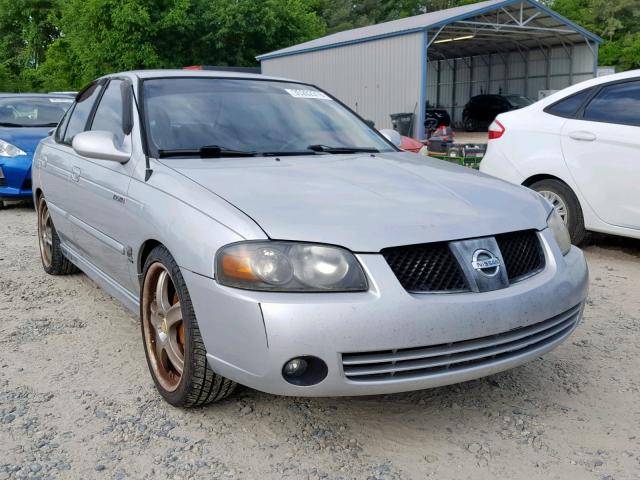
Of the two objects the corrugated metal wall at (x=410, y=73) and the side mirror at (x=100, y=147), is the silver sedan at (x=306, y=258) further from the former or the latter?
the corrugated metal wall at (x=410, y=73)

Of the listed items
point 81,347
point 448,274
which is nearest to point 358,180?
point 448,274

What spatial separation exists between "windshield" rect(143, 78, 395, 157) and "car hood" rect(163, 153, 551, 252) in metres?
0.20

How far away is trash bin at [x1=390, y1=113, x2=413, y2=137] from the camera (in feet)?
58.0

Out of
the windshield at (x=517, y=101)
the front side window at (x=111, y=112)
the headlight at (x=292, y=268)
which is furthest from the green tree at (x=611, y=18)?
the headlight at (x=292, y=268)

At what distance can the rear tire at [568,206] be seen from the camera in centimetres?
589

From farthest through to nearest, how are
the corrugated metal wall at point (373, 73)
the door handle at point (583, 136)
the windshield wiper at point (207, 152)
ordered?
the corrugated metal wall at point (373, 73)
the door handle at point (583, 136)
the windshield wiper at point (207, 152)

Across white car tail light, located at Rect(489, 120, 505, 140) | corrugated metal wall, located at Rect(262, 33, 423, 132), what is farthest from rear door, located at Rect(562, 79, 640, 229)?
corrugated metal wall, located at Rect(262, 33, 423, 132)

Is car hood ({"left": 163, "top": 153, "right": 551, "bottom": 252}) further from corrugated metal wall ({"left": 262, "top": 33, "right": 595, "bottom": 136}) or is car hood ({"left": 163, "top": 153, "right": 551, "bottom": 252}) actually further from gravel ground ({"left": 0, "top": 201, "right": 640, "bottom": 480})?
corrugated metal wall ({"left": 262, "top": 33, "right": 595, "bottom": 136})

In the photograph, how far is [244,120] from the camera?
147 inches

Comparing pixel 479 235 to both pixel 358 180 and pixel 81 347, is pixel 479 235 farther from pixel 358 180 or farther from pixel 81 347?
pixel 81 347

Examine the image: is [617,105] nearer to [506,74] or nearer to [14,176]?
[14,176]

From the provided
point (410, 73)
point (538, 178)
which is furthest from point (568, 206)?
point (410, 73)

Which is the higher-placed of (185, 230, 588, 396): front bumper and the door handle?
the door handle

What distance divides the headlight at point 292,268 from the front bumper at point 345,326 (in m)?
0.03
